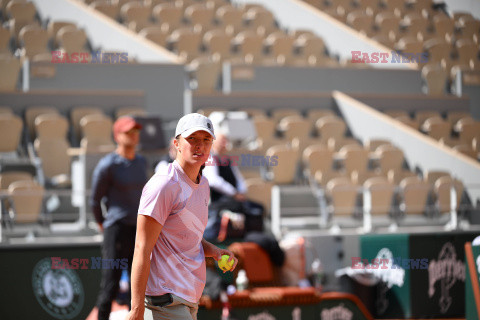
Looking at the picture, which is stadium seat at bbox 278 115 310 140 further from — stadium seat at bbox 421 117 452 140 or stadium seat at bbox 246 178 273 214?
stadium seat at bbox 421 117 452 140

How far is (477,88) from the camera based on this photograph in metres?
14.3

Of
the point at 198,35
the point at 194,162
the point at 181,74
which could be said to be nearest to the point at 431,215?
the point at 181,74

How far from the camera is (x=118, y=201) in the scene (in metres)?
5.47

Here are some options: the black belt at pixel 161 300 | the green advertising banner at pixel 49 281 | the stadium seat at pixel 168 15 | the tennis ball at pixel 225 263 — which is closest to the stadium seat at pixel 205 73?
the stadium seat at pixel 168 15

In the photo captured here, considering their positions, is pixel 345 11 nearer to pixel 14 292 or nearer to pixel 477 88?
pixel 477 88

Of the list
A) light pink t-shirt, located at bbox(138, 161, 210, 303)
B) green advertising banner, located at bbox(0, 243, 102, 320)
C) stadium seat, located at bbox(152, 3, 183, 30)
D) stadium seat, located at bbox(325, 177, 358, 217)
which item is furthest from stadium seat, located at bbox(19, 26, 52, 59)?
light pink t-shirt, located at bbox(138, 161, 210, 303)

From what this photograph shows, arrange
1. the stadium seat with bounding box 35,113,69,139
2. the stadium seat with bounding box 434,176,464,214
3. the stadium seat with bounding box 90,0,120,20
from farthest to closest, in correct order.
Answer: the stadium seat with bounding box 90,0,120,20
the stadium seat with bounding box 35,113,69,139
the stadium seat with bounding box 434,176,464,214

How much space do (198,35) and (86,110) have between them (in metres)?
3.54

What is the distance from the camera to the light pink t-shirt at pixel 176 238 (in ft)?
10.4

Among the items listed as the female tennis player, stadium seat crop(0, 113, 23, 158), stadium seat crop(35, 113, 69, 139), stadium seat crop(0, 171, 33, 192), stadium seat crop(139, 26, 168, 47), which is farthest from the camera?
stadium seat crop(139, 26, 168, 47)

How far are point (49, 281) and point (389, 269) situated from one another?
3.44 m

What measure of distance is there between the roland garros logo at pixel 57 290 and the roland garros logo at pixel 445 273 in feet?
11.7

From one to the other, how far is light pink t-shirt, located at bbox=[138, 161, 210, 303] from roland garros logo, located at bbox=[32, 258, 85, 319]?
323 centimetres

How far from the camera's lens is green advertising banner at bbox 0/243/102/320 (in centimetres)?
611
